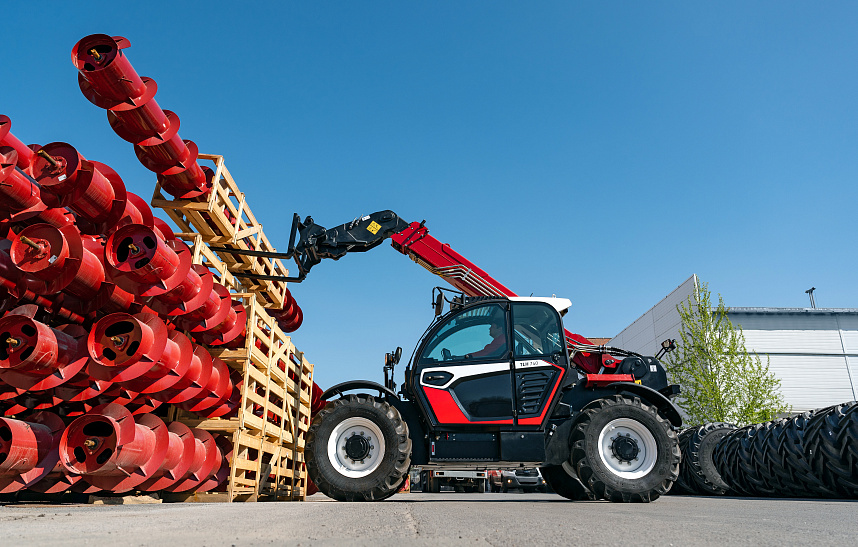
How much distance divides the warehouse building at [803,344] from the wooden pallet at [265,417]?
20933 mm

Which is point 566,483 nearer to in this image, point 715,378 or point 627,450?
point 627,450

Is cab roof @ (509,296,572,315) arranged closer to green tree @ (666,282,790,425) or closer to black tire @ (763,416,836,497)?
black tire @ (763,416,836,497)

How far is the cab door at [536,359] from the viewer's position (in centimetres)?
633

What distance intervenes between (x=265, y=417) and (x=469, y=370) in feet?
8.51

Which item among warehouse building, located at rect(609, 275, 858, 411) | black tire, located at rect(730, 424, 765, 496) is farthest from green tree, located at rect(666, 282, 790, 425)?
black tire, located at rect(730, 424, 765, 496)

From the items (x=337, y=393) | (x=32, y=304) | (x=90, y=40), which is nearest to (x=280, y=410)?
(x=337, y=393)

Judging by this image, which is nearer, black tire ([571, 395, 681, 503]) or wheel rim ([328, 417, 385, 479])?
black tire ([571, 395, 681, 503])

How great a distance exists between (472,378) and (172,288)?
3282mm

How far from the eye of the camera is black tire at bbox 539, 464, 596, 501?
7.42 m

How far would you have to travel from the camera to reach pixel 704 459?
10109 millimetres

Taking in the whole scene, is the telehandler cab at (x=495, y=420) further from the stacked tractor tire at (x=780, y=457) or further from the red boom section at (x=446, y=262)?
the stacked tractor tire at (x=780, y=457)

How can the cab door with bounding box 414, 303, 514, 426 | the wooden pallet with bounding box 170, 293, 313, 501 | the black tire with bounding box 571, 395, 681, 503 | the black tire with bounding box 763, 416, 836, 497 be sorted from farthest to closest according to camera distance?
the black tire with bounding box 763, 416, 836, 497
the cab door with bounding box 414, 303, 514, 426
the wooden pallet with bounding box 170, 293, 313, 501
the black tire with bounding box 571, 395, 681, 503

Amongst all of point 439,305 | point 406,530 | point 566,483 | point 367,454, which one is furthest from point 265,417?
point 406,530

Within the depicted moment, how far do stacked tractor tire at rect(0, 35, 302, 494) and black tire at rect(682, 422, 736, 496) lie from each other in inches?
329
